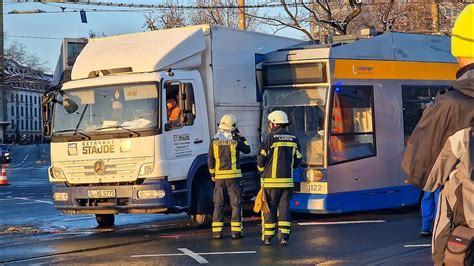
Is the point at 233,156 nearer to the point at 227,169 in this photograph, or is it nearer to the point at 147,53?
the point at 227,169

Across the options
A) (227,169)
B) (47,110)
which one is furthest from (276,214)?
(47,110)

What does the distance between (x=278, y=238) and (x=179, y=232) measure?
2468 millimetres

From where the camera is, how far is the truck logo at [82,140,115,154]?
1208 cm

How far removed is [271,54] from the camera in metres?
13.7

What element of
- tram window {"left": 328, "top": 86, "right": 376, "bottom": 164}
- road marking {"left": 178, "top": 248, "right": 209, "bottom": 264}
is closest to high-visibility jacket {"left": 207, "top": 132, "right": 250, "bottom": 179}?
road marking {"left": 178, "top": 248, "right": 209, "bottom": 264}

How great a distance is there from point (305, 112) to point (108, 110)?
343 cm

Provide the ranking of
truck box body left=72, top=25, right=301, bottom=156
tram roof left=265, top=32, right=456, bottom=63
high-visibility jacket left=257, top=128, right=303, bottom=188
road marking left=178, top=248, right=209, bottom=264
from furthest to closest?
1. tram roof left=265, top=32, right=456, bottom=63
2. truck box body left=72, top=25, right=301, bottom=156
3. high-visibility jacket left=257, top=128, right=303, bottom=188
4. road marking left=178, top=248, right=209, bottom=264

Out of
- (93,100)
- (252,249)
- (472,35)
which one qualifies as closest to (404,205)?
(252,249)

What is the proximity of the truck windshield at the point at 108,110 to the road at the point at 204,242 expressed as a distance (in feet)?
5.84

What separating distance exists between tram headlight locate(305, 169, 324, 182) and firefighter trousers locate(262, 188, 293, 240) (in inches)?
94.0

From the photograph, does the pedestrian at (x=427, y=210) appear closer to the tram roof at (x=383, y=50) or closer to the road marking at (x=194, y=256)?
the road marking at (x=194, y=256)

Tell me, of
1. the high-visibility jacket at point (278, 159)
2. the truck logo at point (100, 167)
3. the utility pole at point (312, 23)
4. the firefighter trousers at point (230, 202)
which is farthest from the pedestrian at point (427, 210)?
the utility pole at point (312, 23)

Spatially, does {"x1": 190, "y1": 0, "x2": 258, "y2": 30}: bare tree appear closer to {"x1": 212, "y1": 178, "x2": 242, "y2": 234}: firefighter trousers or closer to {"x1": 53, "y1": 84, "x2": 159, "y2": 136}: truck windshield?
{"x1": 53, "y1": 84, "x2": 159, "y2": 136}: truck windshield

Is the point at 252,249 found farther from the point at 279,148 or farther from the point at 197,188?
the point at 197,188
